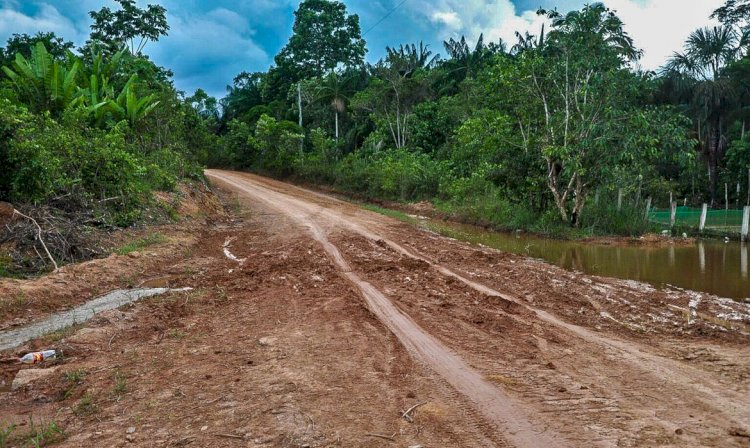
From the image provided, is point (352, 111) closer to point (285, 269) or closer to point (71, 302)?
point (285, 269)

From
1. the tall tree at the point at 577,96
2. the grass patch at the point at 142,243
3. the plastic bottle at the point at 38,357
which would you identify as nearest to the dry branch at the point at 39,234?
the grass patch at the point at 142,243

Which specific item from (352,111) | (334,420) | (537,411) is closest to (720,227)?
(537,411)

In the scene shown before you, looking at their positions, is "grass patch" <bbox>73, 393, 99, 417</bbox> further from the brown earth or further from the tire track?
the tire track

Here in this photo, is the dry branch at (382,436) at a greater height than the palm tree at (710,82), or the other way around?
the palm tree at (710,82)

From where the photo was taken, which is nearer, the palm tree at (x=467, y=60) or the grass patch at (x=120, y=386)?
the grass patch at (x=120, y=386)

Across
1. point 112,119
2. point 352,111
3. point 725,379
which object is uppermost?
point 352,111

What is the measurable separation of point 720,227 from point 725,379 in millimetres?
14984

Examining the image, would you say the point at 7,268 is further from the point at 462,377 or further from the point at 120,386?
the point at 462,377

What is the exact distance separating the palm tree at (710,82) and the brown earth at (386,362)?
81.9ft

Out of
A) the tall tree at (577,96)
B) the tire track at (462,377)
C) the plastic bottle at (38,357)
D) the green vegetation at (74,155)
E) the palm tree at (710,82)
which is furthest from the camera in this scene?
the palm tree at (710,82)

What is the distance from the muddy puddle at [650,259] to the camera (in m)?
9.60

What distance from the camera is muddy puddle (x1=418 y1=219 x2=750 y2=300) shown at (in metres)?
9.60

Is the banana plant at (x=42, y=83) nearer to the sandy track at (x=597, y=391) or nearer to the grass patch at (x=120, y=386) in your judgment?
the grass patch at (x=120, y=386)

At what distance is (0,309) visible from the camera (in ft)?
19.9
